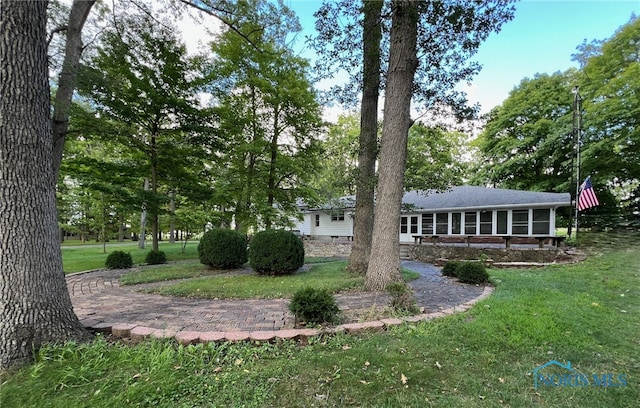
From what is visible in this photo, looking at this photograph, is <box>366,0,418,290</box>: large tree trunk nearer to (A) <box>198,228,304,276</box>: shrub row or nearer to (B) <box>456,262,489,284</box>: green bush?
(B) <box>456,262,489,284</box>: green bush

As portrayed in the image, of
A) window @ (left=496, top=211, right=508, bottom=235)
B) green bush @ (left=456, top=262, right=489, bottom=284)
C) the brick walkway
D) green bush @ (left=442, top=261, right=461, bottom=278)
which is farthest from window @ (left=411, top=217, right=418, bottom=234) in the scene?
the brick walkway

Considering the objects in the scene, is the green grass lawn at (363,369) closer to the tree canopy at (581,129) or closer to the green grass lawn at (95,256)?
the green grass lawn at (95,256)

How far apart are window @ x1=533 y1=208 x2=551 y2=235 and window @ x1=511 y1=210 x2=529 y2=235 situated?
0.30 m

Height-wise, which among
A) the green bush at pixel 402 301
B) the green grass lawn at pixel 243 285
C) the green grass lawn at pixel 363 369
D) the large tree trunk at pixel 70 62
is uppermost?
the large tree trunk at pixel 70 62

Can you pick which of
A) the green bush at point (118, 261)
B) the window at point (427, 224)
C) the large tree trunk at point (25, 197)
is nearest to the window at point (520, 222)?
the window at point (427, 224)

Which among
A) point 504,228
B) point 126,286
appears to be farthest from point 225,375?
point 504,228

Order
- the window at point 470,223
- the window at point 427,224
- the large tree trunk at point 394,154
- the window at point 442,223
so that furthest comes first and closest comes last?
1. the window at point 427,224
2. the window at point 442,223
3. the window at point 470,223
4. the large tree trunk at point 394,154

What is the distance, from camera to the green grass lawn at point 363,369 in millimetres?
2029

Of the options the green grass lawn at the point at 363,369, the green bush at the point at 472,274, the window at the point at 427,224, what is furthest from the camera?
the window at the point at 427,224

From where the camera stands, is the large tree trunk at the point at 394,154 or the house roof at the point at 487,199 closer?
the large tree trunk at the point at 394,154

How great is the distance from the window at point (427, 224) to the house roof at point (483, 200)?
2.65ft

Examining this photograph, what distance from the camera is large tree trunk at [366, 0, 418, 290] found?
5.06m

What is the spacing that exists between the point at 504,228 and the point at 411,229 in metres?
5.15

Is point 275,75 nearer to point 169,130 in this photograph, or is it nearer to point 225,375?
point 169,130
